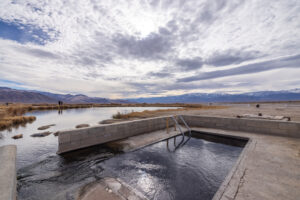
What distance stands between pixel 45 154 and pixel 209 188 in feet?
26.7

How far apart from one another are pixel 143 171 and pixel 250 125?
29.1 ft

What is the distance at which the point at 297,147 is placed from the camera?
6309mm

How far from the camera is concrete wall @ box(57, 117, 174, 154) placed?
6906 millimetres

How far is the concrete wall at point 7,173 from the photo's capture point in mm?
2521

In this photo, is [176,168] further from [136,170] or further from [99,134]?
[99,134]

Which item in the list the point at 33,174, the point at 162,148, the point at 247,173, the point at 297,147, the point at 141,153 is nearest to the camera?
the point at 247,173

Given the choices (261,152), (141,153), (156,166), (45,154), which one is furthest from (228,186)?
(45,154)

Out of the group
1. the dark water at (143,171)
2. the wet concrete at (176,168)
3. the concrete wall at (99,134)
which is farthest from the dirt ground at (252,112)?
the concrete wall at (99,134)

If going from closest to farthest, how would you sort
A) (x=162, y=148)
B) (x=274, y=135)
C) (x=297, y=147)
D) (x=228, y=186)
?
(x=228, y=186) → (x=297, y=147) → (x=162, y=148) → (x=274, y=135)

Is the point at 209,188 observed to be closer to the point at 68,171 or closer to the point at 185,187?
the point at 185,187

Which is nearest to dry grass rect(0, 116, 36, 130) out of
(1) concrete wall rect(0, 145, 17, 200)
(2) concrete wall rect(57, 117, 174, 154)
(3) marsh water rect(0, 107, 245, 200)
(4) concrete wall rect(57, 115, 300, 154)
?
(3) marsh water rect(0, 107, 245, 200)

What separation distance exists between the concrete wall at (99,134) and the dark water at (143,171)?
1.70 ft

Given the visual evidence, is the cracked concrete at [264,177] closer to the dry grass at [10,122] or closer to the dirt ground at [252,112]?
the dirt ground at [252,112]

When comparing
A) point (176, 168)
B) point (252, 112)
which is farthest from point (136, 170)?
point (252, 112)
